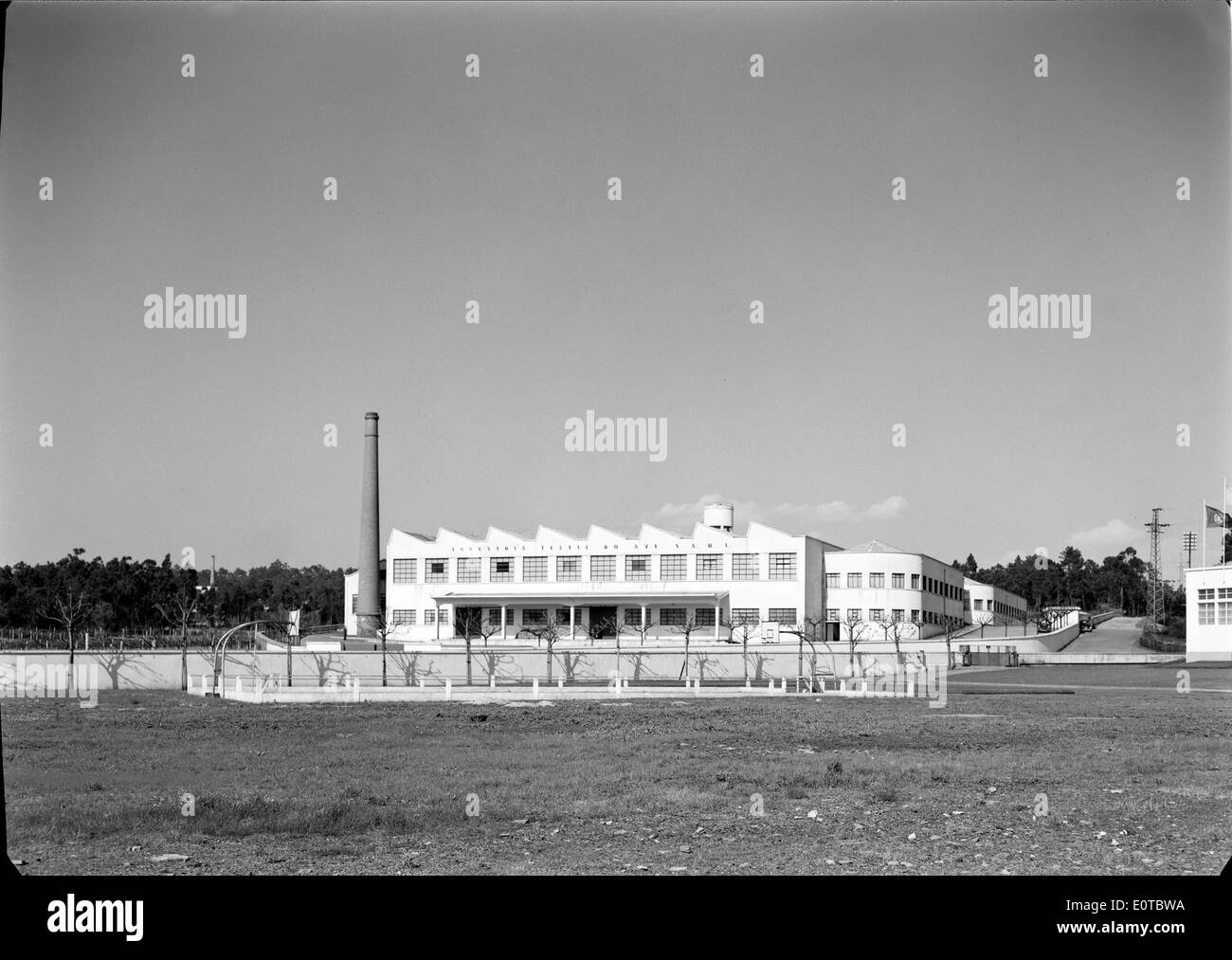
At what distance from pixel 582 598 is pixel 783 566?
37.8ft

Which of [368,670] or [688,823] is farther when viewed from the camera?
[368,670]

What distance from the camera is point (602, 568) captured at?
244ft

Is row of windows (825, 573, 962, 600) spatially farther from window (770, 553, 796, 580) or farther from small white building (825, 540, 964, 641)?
window (770, 553, 796, 580)

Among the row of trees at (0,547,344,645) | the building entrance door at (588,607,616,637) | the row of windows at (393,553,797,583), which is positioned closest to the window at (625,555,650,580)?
the row of windows at (393,553,797,583)

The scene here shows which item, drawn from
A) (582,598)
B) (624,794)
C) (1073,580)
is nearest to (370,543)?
(582,598)

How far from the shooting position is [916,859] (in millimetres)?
11148

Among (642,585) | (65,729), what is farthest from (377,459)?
(65,729)

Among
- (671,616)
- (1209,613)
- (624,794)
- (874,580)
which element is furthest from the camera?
(671,616)

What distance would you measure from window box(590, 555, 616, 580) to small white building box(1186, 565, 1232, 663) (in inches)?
1234

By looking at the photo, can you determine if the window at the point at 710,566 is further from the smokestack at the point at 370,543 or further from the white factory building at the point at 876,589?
the smokestack at the point at 370,543

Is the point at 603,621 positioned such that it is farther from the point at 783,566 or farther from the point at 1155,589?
the point at 1155,589

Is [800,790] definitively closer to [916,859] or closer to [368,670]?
[916,859]

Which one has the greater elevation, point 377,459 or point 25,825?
point 377,459
